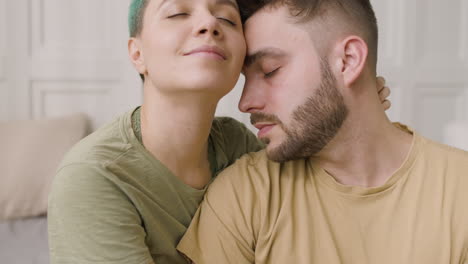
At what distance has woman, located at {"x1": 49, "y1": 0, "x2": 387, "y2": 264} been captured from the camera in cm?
96

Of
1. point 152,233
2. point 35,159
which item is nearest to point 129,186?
point 152,233

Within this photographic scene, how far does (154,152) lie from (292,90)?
0.37 meters

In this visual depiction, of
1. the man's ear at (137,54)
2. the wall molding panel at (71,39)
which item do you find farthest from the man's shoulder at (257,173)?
the wall molding panel at (71,39)

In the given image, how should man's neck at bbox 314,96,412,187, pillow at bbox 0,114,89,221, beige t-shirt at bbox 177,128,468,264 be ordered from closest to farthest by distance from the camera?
beige t-shirt at bbox 177,128,468,264
man's neck at bbox 314,96,412,187
pillow at bbox 0,114,89,221

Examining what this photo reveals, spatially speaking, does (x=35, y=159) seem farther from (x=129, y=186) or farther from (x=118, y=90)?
(x=129, y=186)

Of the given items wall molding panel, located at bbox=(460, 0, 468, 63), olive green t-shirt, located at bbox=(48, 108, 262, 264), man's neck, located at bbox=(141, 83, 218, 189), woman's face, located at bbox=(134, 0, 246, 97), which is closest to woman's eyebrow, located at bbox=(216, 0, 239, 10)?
woman's face, located at bbox=(134, 0, 246, 97)

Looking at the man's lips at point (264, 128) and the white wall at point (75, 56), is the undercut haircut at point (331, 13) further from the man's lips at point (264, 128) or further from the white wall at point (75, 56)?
the white wall at point (75, 56)

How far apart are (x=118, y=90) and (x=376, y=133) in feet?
5.68

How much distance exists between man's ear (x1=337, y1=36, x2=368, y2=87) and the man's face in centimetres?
4

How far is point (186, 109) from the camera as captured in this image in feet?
3.68

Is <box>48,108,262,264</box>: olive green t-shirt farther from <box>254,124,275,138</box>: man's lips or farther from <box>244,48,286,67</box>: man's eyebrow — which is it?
<box>244,48,286,67</box>: man's eyebrow

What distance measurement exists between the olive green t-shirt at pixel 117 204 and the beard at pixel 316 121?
264mm

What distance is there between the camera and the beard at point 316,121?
3.68 ft

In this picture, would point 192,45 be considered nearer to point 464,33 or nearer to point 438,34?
point 438,34
